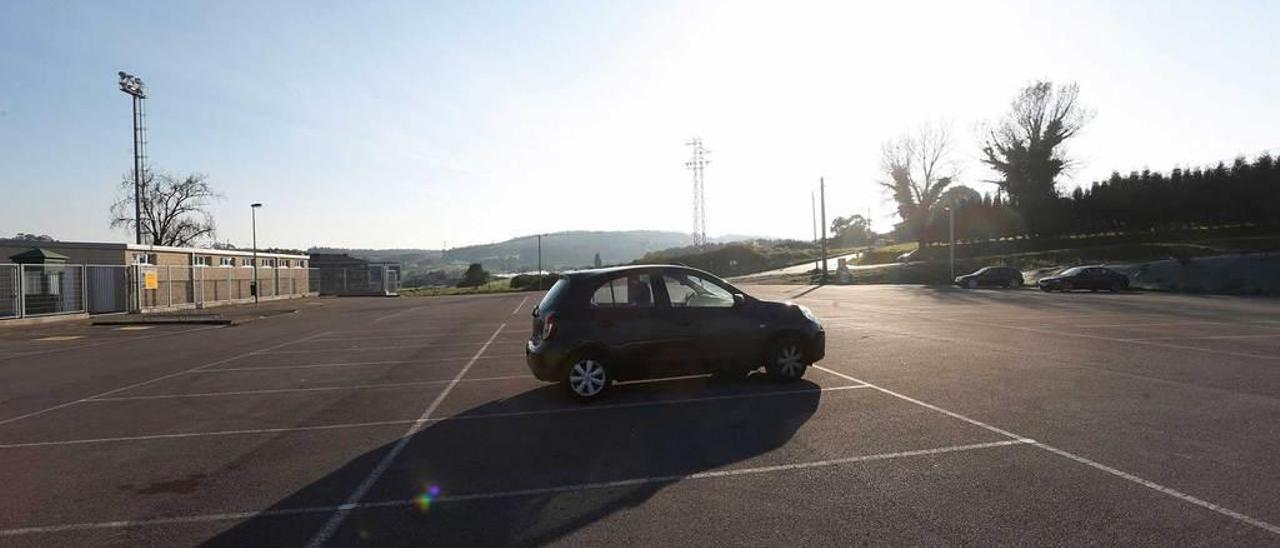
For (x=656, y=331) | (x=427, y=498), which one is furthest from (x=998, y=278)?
(x=427, y=498)

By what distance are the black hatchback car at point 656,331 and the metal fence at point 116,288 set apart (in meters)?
26.2

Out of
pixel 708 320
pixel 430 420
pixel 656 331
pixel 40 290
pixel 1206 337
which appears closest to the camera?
pixel 430 420

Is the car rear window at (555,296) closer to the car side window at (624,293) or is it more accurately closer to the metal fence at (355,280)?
the car side window at (624,293)

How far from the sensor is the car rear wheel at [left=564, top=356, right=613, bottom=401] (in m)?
8.59

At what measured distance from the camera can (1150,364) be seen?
10578 millimetres

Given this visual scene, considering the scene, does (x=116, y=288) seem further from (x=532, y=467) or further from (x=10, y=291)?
(x=532, y=467)

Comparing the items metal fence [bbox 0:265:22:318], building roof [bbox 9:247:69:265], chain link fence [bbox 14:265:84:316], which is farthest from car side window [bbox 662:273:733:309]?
building roof [bbox 9:247:69:265]

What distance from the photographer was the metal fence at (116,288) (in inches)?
1024

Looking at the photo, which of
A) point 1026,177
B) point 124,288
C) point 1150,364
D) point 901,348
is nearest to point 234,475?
point 901,348

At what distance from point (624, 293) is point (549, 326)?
1.00 metres

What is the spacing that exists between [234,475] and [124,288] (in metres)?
34.8

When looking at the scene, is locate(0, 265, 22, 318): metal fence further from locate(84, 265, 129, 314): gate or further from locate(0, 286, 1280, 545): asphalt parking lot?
locate(0, 286, 1280, 545): asphalt parking lot

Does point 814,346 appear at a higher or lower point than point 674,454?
higher

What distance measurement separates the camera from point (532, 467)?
19.7 ft
